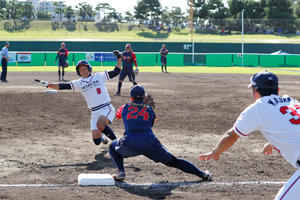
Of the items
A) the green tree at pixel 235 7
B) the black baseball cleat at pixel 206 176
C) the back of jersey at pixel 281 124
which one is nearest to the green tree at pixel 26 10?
the green tree at pixel 235 7

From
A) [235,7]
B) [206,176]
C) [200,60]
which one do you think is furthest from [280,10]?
[206,176]

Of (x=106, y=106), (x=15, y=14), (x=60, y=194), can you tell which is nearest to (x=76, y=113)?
(x=106, y=106)

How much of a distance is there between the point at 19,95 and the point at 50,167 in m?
11.2

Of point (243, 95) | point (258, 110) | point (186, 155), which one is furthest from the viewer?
point (243, 95)

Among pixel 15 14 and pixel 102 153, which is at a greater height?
pixel 15 14

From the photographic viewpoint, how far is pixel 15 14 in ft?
256

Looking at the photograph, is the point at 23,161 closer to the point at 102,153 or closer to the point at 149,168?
the point at 102,153

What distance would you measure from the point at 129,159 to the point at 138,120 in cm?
200

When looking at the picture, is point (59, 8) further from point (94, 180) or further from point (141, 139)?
point (141, 139)

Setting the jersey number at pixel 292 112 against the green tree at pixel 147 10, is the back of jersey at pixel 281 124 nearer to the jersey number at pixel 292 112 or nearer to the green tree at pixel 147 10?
the jersey number at pixel 292 112

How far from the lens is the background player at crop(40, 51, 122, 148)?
878 centimetres

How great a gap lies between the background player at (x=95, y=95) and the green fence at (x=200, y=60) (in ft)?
102

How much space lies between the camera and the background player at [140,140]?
21.4ft

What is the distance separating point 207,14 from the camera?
67562 millimetres
